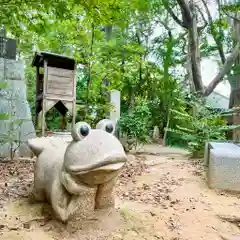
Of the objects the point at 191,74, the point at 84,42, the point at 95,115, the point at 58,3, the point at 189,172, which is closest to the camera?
the point at 58,3

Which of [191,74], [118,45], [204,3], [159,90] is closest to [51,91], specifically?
[118,45]

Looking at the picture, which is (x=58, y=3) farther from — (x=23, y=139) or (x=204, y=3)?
(x=204, y=3)

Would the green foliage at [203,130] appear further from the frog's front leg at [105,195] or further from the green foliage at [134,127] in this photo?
the frog's front leg at [105,195]

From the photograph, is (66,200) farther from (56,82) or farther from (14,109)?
(56,82)

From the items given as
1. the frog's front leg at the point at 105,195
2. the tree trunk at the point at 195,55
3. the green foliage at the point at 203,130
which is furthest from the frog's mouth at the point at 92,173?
the tree trunk at the point at 195,55

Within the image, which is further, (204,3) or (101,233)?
(204,3)

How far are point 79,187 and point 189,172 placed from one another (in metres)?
2.67

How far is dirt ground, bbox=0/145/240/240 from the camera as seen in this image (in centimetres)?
213

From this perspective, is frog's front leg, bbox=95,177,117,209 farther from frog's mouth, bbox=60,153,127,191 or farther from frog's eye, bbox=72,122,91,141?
frog's eye, bbox=72,122,91,141

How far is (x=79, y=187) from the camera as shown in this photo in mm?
2006

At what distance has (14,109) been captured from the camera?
17.4 ft

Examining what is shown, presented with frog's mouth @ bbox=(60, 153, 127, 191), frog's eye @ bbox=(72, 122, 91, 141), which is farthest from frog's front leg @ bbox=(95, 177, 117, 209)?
frog's eye @ bbox=(72, 122, 91, 141)

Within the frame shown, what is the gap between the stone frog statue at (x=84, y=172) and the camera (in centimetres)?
188

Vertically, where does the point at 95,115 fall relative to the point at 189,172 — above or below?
above
